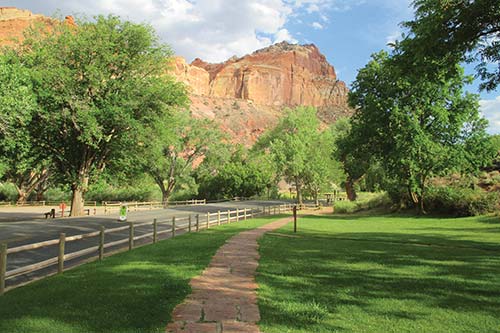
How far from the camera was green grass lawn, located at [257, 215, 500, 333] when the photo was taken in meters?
5.27

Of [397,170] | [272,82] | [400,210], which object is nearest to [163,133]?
[397,170]

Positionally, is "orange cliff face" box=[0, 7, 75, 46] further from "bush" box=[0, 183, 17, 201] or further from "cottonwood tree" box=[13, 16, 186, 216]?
"cottonwood tree" box=[13, 16, 186, 216]

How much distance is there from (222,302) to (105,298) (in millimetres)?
2041

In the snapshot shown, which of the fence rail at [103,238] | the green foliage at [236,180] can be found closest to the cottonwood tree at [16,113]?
the fence rail at [103,238]

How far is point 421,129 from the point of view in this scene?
26000 millimetres

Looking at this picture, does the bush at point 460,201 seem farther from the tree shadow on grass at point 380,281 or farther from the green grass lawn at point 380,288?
the tree shadow on grass at point 380,281

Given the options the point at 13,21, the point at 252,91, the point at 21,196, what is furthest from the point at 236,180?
the point at 252,91

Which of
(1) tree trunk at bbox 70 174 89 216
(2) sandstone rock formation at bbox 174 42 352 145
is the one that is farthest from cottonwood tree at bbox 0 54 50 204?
(2) sandstone rock formation at bbox 174 42 352 145

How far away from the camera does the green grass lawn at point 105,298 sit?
507cm

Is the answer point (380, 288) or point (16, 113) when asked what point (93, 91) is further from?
point (380, 288)

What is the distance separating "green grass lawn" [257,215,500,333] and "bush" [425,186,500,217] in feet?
47.8

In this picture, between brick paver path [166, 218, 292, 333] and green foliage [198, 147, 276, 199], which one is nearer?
brick paver path [166, 218, 292, 333]

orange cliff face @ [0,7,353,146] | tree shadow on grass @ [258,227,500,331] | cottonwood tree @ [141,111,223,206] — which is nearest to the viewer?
tree shadow on grass @ [258,227,500,331]

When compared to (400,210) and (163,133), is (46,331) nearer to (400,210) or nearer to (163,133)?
(163,133)
